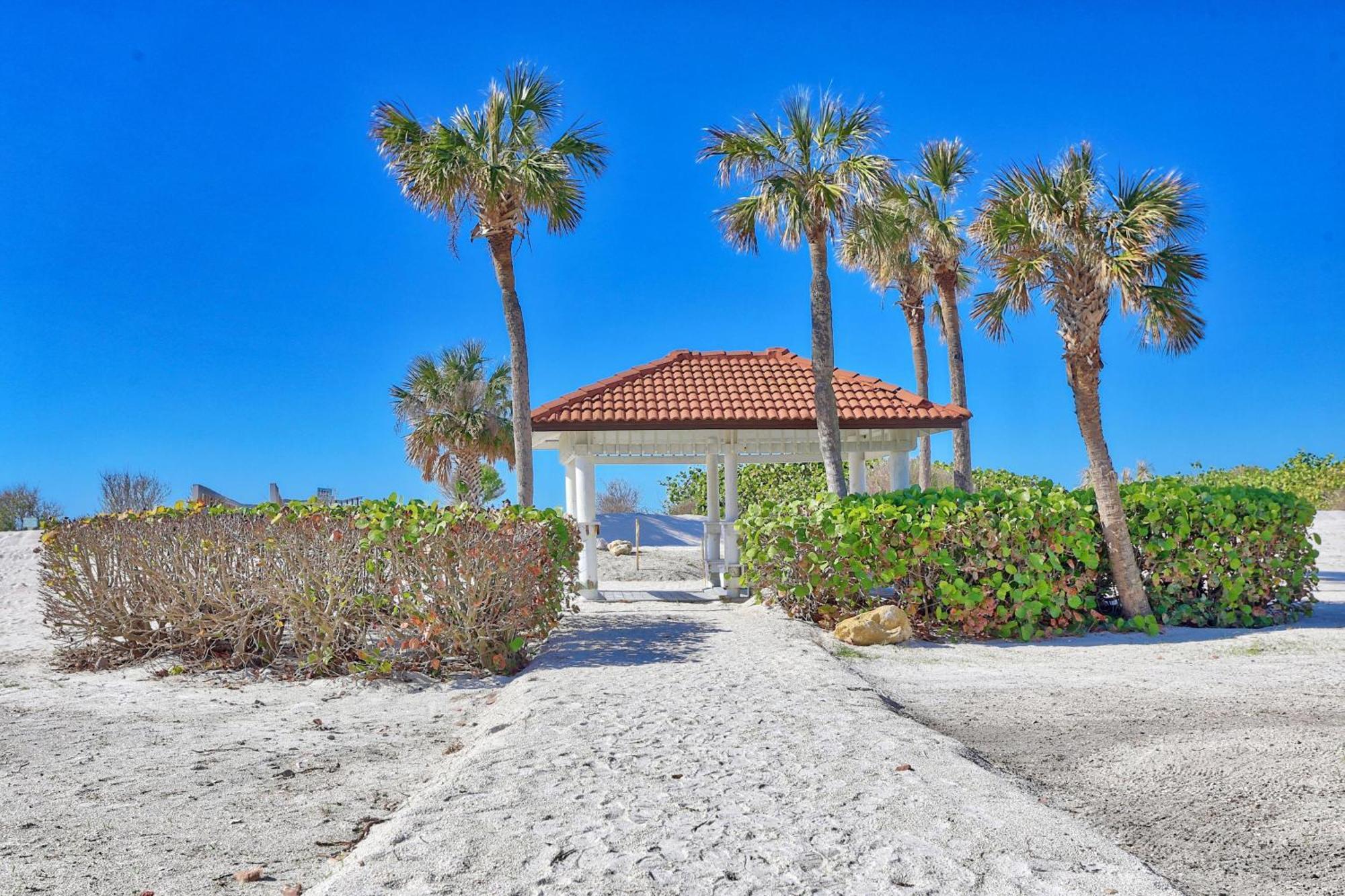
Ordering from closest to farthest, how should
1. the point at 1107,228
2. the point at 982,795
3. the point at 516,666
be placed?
the point at 982,795
the point at 516,666
the point at 1107,228

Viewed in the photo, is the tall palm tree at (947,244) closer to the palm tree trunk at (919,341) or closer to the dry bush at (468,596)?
the palm tree trunk at (919,341)

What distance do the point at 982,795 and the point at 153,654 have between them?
925 cm

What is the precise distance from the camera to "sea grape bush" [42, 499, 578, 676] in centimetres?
893

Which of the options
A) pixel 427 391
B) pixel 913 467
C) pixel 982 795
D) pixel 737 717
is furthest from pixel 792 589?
pixel 913 467

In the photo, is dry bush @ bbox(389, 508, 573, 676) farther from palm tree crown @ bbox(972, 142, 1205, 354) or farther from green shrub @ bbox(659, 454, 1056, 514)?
green shrub @ bbox(659, 454, 1056, 514)

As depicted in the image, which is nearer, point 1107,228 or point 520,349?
point 1107,228

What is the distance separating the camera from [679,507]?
3672 centimetres

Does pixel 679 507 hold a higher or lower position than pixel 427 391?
lower

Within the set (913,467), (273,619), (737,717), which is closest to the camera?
(737,717)

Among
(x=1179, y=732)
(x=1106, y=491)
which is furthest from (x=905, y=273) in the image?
(x=1179, y=732)

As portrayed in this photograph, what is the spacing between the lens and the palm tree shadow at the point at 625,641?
910 centimetres

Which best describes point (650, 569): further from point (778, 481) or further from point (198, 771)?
point (198, 771)

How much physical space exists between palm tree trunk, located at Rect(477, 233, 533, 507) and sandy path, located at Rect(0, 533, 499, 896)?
23.4 ft

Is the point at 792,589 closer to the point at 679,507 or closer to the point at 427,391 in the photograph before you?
the point at 427,391
